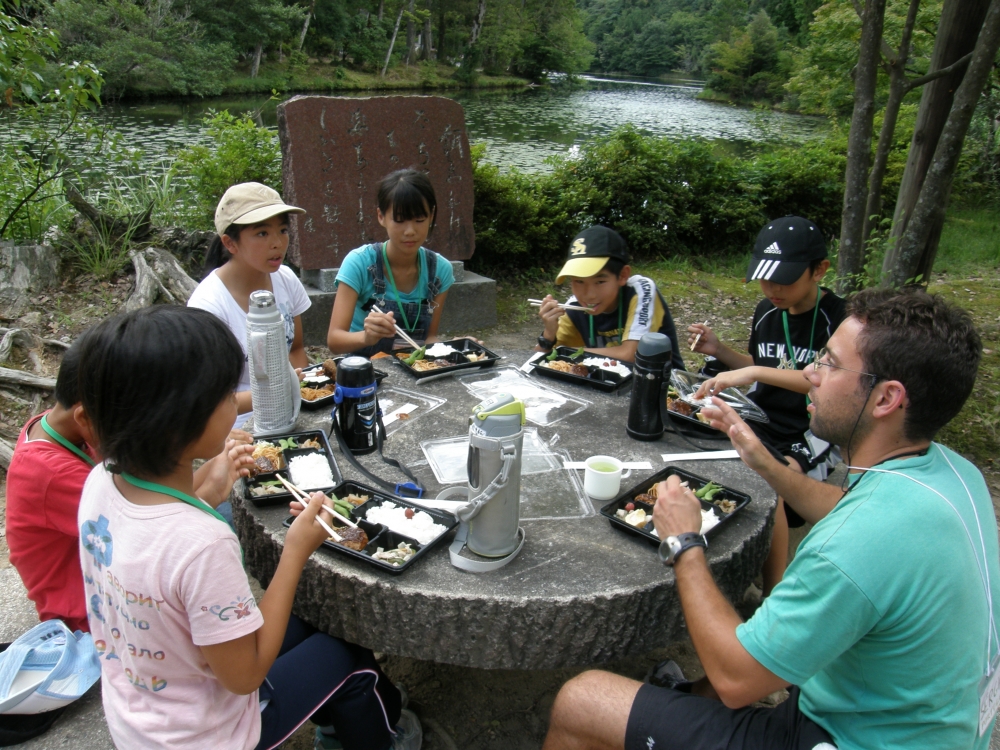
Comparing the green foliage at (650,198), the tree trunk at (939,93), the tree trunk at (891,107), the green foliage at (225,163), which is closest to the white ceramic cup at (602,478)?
the tree trunk at (891,107)

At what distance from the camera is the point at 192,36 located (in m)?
24.0

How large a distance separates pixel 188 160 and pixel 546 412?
5323 mm

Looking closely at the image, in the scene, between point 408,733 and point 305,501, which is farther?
point 408,733

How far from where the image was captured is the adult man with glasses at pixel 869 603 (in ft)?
4.31

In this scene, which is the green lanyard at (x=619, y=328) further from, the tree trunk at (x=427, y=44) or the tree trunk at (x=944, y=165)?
the tree trunk at (x=427, y=44)

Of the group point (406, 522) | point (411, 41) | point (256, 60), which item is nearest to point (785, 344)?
point (406, 522)

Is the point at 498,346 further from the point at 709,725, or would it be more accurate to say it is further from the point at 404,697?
the point at 709,725

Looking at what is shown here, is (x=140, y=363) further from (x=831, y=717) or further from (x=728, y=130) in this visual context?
(x=728, y=130)

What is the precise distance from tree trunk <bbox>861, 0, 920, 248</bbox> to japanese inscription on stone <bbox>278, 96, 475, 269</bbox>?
3609mm

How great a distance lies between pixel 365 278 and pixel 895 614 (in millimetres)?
2918

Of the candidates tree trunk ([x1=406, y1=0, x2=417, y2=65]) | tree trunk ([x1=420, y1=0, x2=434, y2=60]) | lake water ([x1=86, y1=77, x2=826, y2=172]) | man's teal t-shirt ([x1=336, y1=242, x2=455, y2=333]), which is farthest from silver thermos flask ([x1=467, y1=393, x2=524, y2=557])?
tree trunk ([x1=420, y1=0, x2=434, y2=60])

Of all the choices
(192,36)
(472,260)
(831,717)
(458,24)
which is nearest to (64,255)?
(472,260)

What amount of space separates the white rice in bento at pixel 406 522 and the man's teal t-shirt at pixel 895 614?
858 mm

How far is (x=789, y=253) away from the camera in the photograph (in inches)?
110
